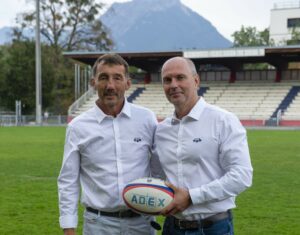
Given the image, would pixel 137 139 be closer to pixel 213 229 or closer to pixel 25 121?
pixel 213 229

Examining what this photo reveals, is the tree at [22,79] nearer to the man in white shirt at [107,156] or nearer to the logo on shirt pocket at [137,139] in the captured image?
the man in white shirt at [107,156]

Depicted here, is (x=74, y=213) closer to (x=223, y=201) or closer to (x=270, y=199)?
(x=223, y=201)

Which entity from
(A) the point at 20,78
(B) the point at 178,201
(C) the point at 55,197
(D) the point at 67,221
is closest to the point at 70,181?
(D) the point at 67,221

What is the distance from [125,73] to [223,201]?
1.04 meters

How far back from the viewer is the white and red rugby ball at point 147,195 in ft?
10.6

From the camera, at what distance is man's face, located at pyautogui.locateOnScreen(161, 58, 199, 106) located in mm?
3301

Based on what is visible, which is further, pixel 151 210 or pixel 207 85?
pixel 207 85

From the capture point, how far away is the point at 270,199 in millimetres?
9156

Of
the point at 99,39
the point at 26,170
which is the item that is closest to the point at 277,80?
the point at 99,39

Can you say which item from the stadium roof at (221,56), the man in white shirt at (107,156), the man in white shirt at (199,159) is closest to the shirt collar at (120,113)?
the man in white shirt at (107,156)

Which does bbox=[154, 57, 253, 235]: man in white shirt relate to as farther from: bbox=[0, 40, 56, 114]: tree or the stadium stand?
bbox=[0, 40, 56, 114]: tree

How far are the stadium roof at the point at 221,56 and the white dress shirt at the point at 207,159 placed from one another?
116ft

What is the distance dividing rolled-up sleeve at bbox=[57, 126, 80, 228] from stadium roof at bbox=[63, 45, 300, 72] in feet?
116

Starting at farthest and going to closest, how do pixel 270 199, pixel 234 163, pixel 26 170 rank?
1. pixel 26 170
2. pixel 270 199
3. pixel 234 163
